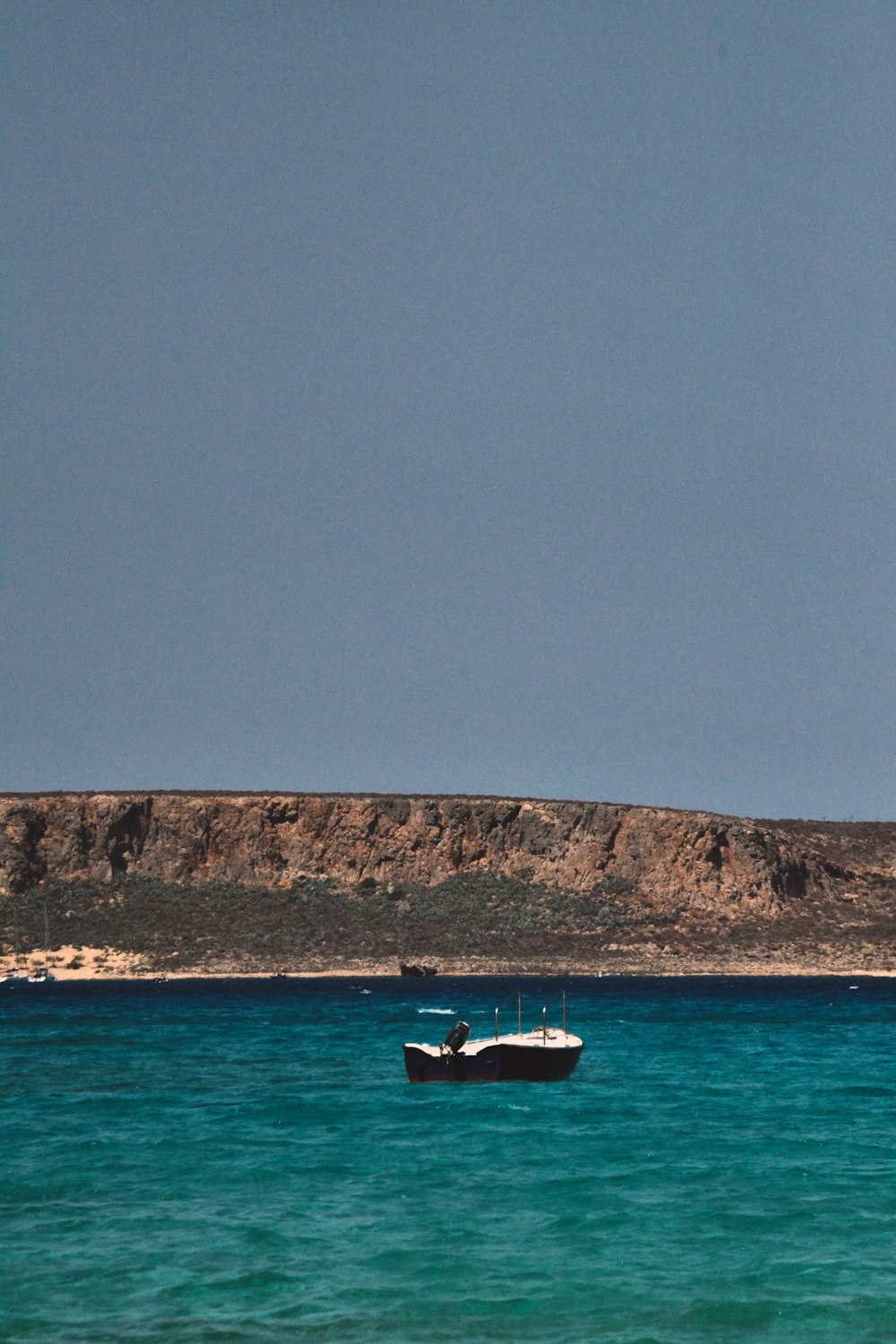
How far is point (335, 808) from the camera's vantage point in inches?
4291

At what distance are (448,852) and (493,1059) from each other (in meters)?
63.5

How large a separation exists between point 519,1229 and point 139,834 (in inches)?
3305

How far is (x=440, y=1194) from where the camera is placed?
2703 cm

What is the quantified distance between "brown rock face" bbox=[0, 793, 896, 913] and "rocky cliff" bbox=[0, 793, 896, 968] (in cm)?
8

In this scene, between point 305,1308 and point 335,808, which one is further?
point 335,808

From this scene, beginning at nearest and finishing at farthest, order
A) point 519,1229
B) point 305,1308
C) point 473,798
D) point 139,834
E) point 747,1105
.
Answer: point 305,1308 → point 519,1229 → point 747,1105 → point 139,834 → point 473,798

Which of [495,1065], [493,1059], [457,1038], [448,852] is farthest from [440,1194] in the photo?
[448,852]

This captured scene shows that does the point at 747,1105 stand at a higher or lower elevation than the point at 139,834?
lower

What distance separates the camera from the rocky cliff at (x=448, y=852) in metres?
103

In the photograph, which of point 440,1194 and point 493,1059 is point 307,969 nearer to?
point 493,1059

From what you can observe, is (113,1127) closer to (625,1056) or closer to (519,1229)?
(519,1229)

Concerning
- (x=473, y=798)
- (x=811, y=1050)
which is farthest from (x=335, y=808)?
(x=811, y=1050)

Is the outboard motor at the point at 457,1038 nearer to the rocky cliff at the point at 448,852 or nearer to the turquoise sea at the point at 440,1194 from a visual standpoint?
the turquoise sea at the point at 440,1194

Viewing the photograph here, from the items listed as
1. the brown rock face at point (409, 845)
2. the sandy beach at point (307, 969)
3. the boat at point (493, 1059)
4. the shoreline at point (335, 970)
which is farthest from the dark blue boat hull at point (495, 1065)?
the brown rock face at point (409, 845)
